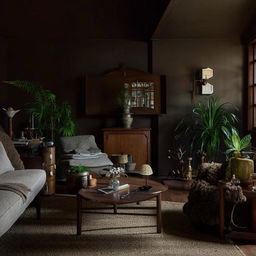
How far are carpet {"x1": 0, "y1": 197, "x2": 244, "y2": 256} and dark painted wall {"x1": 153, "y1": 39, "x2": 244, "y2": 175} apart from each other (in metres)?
2.50

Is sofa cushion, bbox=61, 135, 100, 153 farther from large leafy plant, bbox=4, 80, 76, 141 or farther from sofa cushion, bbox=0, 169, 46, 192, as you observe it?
sofa cushion, bbox=0, 169, 46, 192

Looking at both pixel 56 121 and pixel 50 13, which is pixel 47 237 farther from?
pixel 50 13

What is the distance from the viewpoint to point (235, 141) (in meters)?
4.42

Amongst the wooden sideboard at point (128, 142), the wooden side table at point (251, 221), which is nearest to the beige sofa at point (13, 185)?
the wooden side table at point (251, 221)

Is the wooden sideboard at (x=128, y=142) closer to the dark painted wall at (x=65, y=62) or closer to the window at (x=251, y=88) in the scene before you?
the dark painted wall at (x=65, y=62)

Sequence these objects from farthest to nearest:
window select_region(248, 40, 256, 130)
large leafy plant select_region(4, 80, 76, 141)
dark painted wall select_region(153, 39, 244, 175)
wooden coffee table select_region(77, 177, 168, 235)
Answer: dark painted wall select_region(153, 39, 244, 175)
window select_region(248, 40, 256, 130)
large leafy plant select_region(4, 80, 76, 141)
wooden coffee table select_region(77, 177, 168, 235)

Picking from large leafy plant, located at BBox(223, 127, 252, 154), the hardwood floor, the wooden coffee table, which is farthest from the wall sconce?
the wooden coffee table

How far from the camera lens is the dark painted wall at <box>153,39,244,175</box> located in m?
5.59

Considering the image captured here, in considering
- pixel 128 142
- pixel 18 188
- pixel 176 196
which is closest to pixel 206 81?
pixel 128 142

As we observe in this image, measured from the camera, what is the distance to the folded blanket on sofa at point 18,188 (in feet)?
8.63

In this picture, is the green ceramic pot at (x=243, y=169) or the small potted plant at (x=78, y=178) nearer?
the green ceramic pot at (x=243, y=169)

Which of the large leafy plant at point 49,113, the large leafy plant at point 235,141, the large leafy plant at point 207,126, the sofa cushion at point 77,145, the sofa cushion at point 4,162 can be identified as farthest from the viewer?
the large leafy plant at point 207,126

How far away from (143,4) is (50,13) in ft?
4.89

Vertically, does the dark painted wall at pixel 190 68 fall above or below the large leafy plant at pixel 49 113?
above
